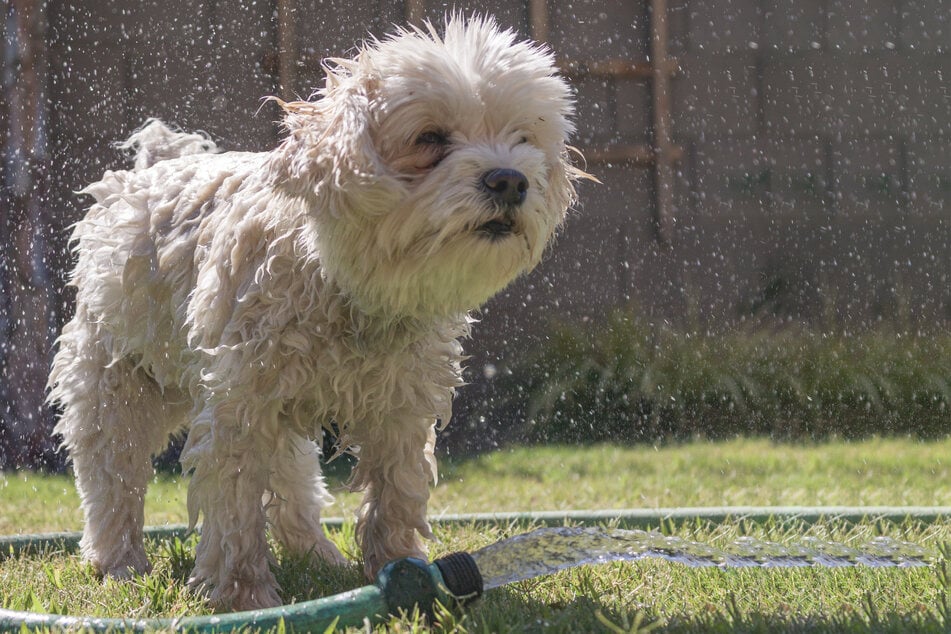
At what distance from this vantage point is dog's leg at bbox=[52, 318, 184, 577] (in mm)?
3555

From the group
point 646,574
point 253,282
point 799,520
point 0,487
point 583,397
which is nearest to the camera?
point 253,282

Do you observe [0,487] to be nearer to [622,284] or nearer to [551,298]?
[551,298]

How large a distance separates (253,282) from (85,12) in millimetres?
4698

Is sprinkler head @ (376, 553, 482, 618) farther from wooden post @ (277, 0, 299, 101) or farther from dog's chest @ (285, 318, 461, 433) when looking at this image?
wooden post @ (277, 0, 299, 101)

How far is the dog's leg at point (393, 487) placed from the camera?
3170mm

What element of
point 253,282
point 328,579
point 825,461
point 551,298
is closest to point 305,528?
point 328,579

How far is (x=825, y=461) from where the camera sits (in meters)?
5.93

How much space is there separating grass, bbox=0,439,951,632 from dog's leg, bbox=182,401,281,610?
9cm

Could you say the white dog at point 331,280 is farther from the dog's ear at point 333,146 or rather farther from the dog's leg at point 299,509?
the dog's leg at point 299,509

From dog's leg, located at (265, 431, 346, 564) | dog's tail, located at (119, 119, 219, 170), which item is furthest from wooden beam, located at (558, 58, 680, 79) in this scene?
dog's leg, located at (265, 431, 346, 564)

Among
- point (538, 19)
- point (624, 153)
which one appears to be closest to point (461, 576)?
point (538, 19)

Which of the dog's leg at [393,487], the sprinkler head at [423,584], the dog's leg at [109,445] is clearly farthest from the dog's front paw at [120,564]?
the sprinkler head at [423,584]

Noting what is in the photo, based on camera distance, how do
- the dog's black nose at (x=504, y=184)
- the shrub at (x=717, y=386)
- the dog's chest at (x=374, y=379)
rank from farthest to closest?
1. the shrub at (x=717, y=386)
2. the dog's chest at (x=374, y=379)
3. the dog's black nose at (x=504, y=184)

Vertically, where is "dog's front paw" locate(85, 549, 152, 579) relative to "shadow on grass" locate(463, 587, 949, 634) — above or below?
below
